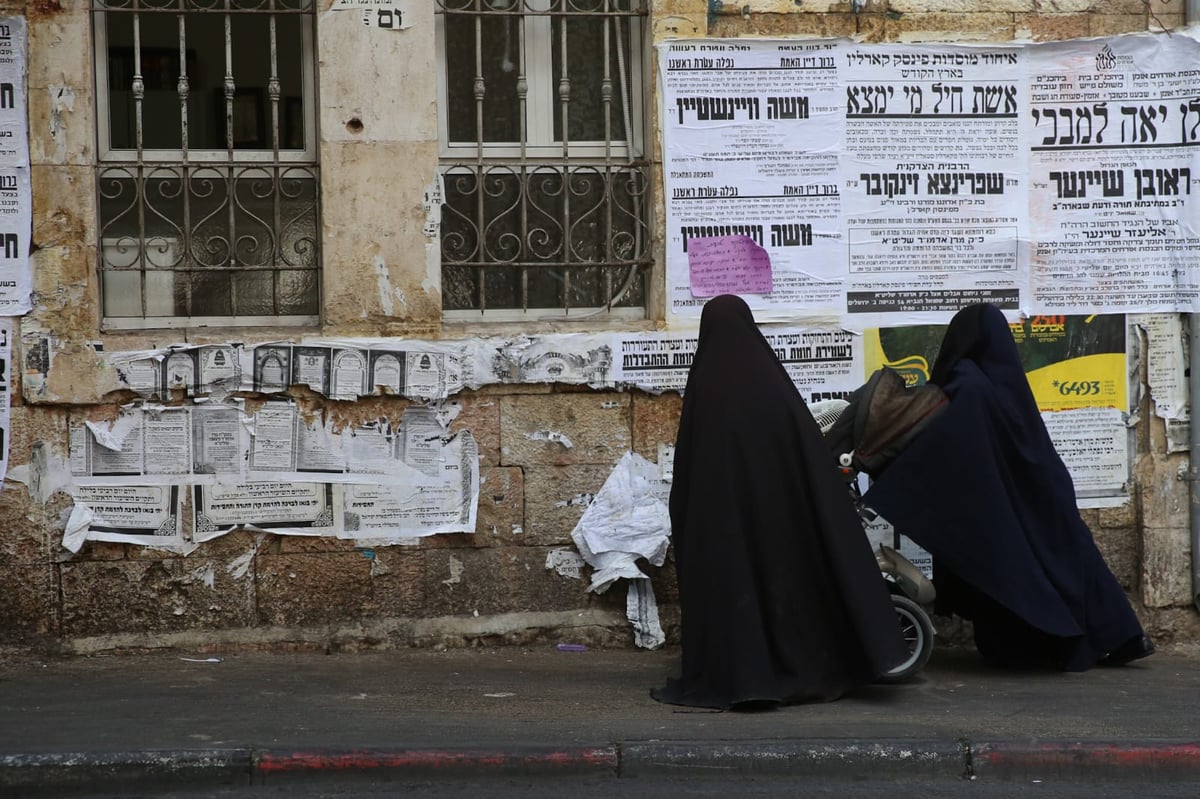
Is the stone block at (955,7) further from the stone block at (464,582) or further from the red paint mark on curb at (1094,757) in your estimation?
the red paint mark on curb at (1094,757)

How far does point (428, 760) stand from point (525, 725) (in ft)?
1.74

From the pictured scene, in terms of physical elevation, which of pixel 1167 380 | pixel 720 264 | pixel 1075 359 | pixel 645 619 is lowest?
pixel 645 619

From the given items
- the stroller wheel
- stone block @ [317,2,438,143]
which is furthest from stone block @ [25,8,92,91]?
the stroller wheel

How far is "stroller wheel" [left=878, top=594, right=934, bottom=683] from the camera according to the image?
6.00 meters

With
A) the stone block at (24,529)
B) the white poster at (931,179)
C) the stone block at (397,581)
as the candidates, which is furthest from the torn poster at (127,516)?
the white poster at (931,179)

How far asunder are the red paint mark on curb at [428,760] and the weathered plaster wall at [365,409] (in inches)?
74.5

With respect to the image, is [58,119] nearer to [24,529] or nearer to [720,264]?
[24,529]

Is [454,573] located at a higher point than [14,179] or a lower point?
lower

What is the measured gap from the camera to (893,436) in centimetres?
602

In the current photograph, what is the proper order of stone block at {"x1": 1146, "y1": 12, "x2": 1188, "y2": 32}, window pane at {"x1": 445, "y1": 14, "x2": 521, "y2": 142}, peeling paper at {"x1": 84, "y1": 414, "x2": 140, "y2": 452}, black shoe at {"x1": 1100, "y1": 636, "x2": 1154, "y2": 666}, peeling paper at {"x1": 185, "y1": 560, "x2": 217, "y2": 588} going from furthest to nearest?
stone block at {"x1": 1146, "y1": 12, "x2": 1188, "y2": 32}, window pane at {"x1": 445, "y1": 14, "x2": 521, "y2": 142}, peeling paper at {"x1": 185, "y1": 560, "x2": 217, "y2": 588}, peeling paper at {"x1": 84, "y1": 414, "x2": 140, "y2": 452}, black shoe at {"x1": 1100, "y1": 636, "x2": 1154, "y2": 666}

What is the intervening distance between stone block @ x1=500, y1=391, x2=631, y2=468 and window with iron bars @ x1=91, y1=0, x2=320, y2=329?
44.6 inches

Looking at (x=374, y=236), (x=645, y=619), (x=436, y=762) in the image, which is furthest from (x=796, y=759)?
(x=374, y=236)

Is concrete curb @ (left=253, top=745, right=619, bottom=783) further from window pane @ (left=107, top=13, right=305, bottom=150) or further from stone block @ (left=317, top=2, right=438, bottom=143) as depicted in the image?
window pane @ (left=107, top=13, right=305, bottom=150)

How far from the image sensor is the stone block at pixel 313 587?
6695 millimetres
